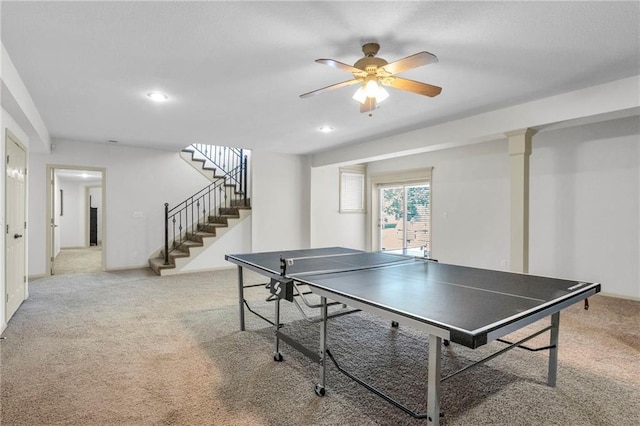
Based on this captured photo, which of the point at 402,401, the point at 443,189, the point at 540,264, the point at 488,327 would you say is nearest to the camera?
the point at 488,327

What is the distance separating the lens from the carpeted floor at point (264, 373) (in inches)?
78.7

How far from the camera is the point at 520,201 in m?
4.09

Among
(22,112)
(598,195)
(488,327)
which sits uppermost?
(22,112)

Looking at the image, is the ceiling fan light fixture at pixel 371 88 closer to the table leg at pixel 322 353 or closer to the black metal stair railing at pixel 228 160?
the table leg at pixel 322 353

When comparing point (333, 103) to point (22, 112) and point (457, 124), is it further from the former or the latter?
point (22, 112)

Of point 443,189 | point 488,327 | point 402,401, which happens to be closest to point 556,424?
point 402,401

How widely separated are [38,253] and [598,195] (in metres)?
8.88

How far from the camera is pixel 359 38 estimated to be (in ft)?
8.02

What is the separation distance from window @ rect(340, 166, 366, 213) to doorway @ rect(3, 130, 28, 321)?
5.61 m

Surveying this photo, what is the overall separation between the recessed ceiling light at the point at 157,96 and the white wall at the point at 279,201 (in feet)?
10.2

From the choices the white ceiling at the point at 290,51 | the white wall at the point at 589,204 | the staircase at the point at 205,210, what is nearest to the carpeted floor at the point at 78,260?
the staircase at the point at 205,210

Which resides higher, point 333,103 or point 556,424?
point 333,103

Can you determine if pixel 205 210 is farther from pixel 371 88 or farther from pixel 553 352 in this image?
pixel 553 352

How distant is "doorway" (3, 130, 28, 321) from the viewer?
139 inches
